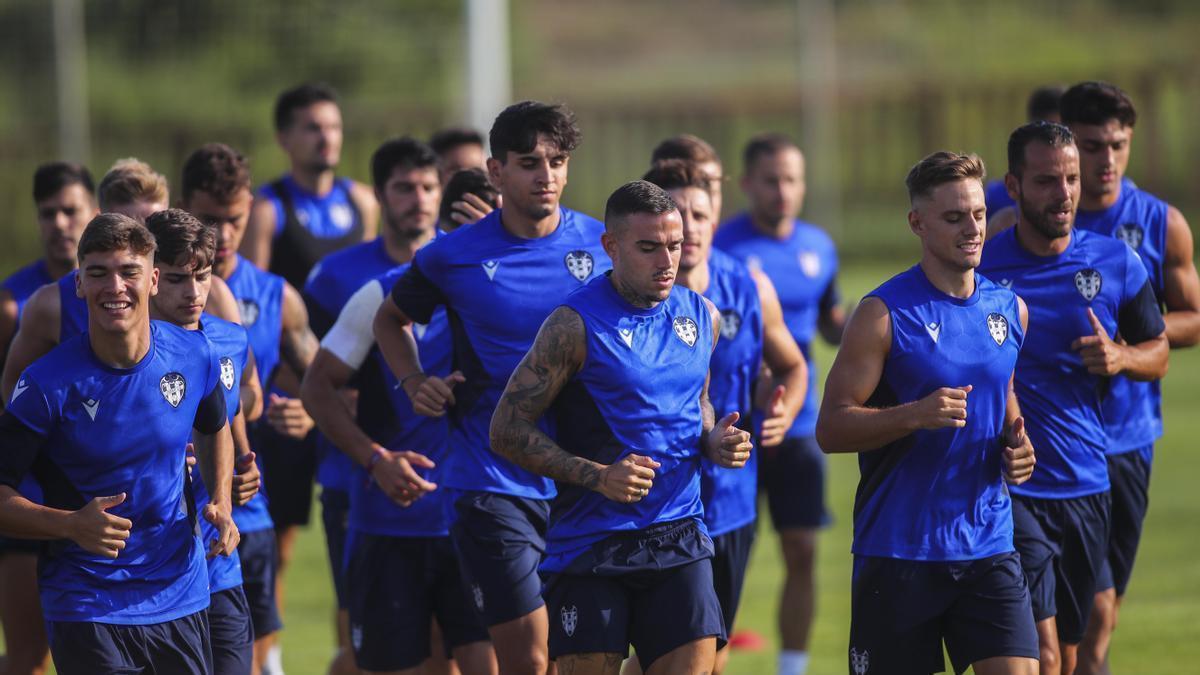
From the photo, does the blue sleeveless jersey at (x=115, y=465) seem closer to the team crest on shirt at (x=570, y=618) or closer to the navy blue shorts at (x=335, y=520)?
the team crest on shirt at (x=570, y=618)

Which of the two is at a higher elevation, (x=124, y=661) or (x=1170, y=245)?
(x=1170, y=245)

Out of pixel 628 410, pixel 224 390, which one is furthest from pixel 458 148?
pixel 628 410

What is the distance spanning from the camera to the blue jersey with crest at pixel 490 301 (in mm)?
6930

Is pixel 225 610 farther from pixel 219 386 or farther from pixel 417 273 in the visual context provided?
pixel 417 273

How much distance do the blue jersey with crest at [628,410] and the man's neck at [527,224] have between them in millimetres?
779

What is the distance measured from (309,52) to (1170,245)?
22.6 m

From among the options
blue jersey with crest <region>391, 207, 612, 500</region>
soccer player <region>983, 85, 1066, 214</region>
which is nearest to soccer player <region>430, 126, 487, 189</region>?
blue jersey with crest <region>391, 207, 612, 500</region>

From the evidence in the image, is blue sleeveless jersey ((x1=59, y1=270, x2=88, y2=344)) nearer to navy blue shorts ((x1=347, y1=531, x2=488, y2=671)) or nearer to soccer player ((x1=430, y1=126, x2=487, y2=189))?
navy blue shorts ((x1=347, y1=531, x2=488, y2=671))

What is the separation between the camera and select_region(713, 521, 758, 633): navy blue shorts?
24.7ft

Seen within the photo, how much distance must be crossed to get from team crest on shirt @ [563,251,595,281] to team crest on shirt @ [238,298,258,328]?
1.67 metres

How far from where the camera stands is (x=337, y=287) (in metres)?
8.29

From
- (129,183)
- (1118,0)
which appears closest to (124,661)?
(129,183)

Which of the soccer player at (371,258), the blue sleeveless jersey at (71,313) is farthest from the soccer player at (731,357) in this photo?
the blue sleeveless jersey at (71,313)

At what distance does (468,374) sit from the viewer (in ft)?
23.1
